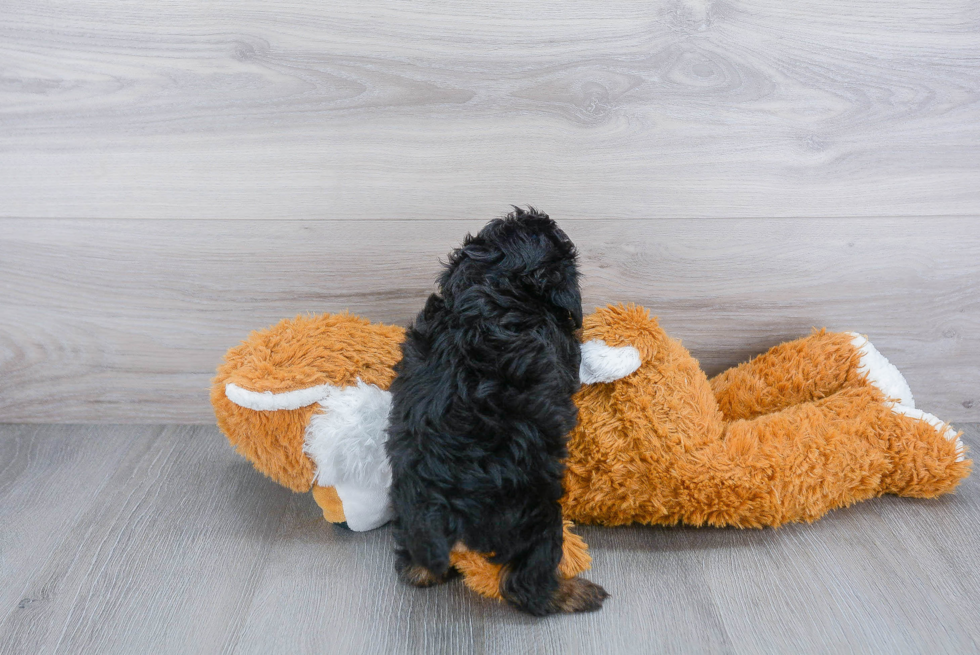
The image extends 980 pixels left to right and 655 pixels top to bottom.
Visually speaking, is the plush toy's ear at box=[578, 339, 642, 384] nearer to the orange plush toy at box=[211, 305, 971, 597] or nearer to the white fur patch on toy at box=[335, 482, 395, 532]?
the orange plush toy at box=[211, 305, 971, 597]

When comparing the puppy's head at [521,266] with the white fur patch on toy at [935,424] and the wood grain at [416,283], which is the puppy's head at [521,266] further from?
the white fur patch on toy at [935,424]

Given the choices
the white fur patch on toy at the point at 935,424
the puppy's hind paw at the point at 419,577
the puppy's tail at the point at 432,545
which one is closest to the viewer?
the puppy's tail at the point at 432,545

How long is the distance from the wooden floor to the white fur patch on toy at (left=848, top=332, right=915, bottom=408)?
0.49 feet

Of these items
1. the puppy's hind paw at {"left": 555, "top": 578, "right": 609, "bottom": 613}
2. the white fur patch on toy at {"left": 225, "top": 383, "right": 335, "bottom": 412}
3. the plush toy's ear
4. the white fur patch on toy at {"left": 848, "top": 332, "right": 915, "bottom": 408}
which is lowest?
the puppy's hind paw at {"left": 555, "top": 578, "right": 609, "bottom": 613}

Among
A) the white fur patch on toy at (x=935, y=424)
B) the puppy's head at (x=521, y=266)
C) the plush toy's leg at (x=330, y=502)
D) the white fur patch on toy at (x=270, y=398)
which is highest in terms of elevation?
the puppy's head at (x=521, y=266)

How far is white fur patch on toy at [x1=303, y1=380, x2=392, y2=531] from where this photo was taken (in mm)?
812

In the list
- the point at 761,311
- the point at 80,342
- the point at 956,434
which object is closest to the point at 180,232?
the point at 80,342

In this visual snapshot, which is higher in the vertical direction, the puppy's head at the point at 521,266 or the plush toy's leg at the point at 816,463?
the puppy's head at the point at 521,266

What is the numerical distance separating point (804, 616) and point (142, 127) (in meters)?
1.09

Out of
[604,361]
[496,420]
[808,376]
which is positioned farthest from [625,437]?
[808,376]

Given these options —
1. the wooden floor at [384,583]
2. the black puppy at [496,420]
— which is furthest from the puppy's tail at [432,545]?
the wooden floor at [384,583]

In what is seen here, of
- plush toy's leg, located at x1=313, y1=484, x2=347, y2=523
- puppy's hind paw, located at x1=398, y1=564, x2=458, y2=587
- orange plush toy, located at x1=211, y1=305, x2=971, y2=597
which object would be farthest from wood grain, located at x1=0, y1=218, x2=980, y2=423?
puppy's hind paw, located at x1=398, y1=564, x2=458, y2=587

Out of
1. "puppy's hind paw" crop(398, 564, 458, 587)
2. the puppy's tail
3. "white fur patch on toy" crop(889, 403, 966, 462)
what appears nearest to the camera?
the puppy's tail

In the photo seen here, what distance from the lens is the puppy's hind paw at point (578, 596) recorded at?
2.39 ft
